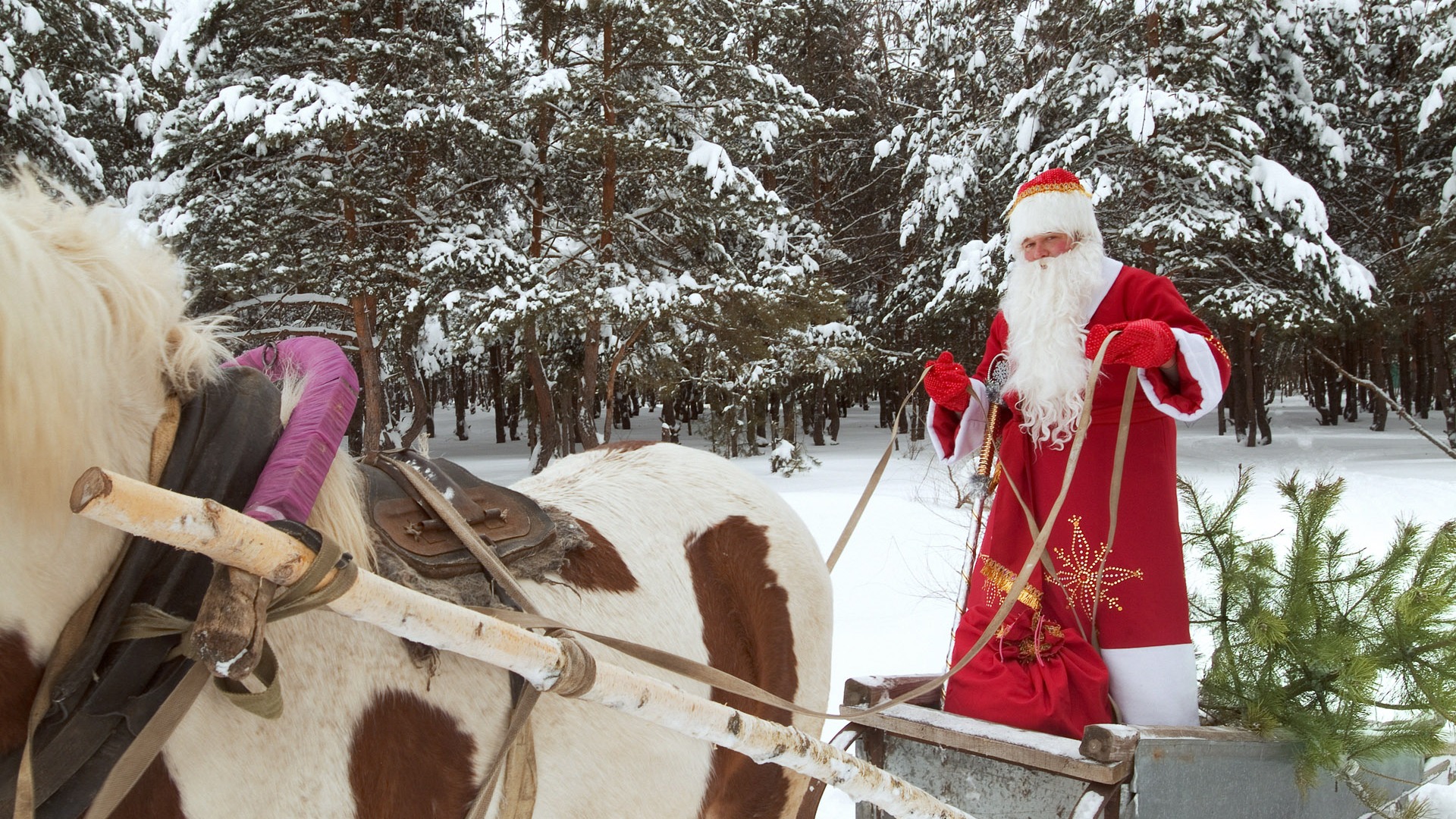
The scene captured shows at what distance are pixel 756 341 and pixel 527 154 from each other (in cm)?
440

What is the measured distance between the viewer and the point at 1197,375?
93.4 inches

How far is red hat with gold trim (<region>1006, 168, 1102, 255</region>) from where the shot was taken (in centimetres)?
274

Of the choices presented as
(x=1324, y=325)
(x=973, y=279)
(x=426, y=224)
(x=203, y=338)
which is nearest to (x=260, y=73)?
(x=426, y=224)

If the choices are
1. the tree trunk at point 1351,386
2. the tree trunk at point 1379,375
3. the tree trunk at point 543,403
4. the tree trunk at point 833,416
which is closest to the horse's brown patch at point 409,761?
the tree trunk at point 543,403

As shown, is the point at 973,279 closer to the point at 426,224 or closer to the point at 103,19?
the point at 426,224

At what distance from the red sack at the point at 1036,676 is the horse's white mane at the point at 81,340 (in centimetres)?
206

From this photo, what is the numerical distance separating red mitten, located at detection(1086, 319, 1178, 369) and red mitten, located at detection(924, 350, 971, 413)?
510 mm

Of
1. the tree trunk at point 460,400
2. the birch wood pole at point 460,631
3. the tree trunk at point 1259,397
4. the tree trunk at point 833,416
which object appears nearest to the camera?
the birch wood pole at point 460,631

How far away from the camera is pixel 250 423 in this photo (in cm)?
120

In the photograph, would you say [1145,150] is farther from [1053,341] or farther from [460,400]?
[460,400]

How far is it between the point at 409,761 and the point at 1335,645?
2.25m

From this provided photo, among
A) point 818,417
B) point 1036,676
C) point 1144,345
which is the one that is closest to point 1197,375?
point 1144,345

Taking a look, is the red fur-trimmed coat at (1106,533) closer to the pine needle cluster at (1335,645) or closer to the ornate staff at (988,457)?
the ornate staff at (988,457)

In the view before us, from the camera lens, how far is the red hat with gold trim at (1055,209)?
9.00ft
